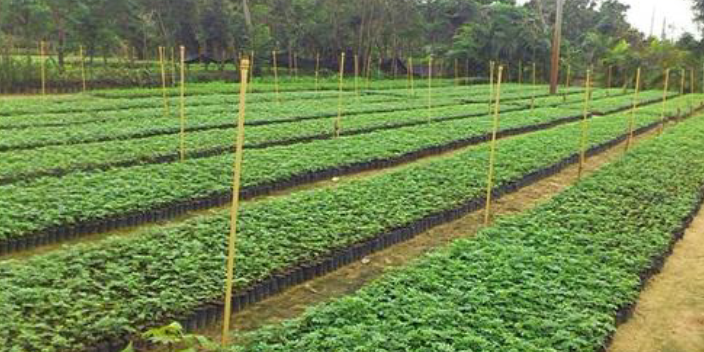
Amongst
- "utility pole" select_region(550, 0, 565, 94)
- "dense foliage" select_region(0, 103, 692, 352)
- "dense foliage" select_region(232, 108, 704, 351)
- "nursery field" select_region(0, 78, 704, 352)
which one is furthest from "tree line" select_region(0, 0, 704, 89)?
A: "dense foliage" select_region(232, 108, 704, 351)

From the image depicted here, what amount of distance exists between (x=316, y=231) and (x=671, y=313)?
11.2 ft

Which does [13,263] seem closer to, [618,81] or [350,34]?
[350,34]

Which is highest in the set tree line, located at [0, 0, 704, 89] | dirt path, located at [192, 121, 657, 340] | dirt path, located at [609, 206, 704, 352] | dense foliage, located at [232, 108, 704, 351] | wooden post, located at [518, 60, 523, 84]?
tree line, located at [0, 0, 704, 89]

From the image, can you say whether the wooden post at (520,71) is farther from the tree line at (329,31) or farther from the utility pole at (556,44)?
the utility pole at (556,44)

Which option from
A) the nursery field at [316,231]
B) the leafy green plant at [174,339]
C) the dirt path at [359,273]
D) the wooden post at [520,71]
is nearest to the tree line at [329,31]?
the wooden post at [520,71]

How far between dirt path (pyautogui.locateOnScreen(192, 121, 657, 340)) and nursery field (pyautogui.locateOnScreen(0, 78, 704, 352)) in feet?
0.35

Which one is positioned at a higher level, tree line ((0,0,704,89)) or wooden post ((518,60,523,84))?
tree line ((0,0,704,89))

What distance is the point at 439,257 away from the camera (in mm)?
6207

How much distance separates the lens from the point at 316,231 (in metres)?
6.92

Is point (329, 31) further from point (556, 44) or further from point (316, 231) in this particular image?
point (316, 231)

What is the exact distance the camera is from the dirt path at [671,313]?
526cm

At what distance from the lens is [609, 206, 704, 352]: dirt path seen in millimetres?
5258

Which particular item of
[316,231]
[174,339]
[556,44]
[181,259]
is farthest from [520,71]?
[174,339]

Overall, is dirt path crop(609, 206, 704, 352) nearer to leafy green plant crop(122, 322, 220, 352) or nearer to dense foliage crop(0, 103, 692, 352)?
dense foliage crop(0, 103, 692, 352)
